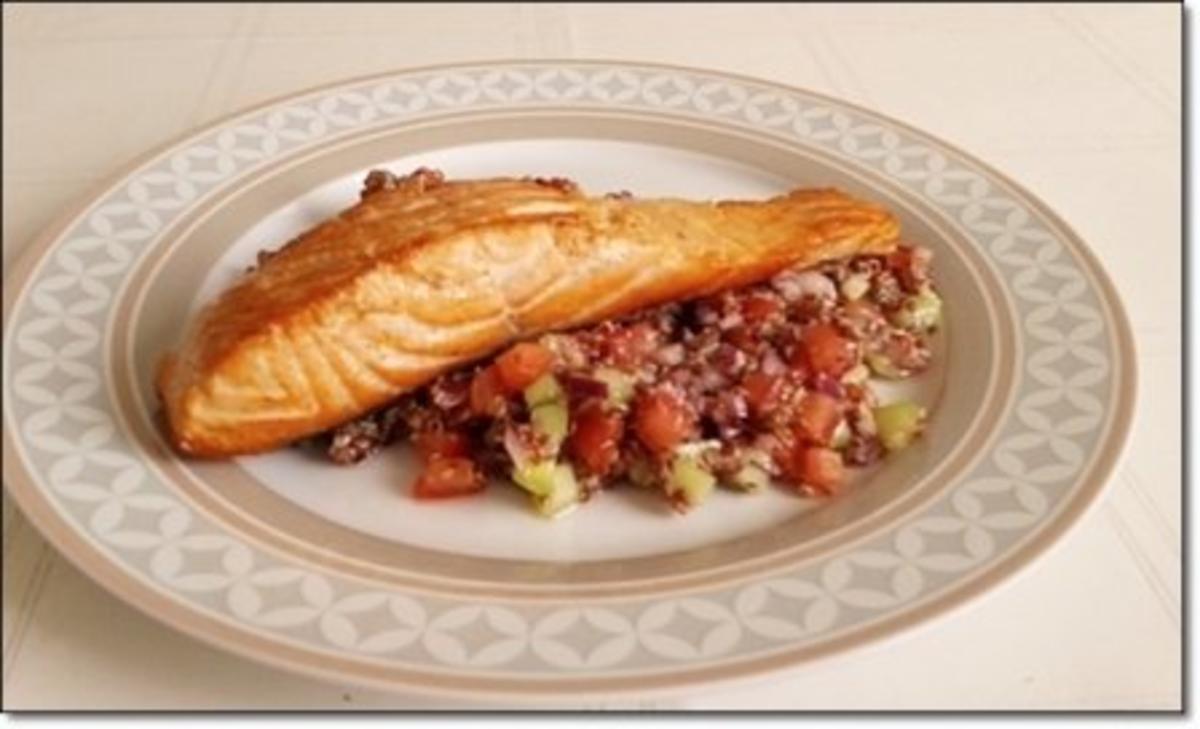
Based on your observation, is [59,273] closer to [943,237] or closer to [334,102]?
[334,102]

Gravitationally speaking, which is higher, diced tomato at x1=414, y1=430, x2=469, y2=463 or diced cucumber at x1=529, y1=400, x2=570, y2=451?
diced cucumber at x1=529, y1=400, x2=570, y2=451

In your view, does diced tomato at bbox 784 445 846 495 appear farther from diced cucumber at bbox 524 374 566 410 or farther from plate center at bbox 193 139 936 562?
diced cucumber at bbox 524 374 566 410

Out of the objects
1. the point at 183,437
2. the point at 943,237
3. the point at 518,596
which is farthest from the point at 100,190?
the point at 943,237

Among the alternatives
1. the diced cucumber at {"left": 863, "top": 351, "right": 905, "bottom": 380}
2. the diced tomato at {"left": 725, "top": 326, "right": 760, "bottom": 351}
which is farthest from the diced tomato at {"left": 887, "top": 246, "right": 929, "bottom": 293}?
the diced tomato at {"left": 725, "top": 326, "right": 760, "bottom": 351}

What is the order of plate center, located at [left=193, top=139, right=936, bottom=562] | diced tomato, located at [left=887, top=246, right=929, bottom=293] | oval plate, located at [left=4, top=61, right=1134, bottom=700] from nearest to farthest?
oval plate, located at [left=4, top=61, right=1134, bottom=700] < plate center, located at [left=193, top=139, right=936, bottom=562] < diced tomato, located at [left=887, top=246, right=929, bottom=293]

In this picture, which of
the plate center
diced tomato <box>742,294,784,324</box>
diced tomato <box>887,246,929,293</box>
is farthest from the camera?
diced tomato <box>887,246,929,293</box>

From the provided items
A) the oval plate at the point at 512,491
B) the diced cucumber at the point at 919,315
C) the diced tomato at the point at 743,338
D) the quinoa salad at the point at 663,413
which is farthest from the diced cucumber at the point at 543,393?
the diced cucumber at the point at 919,315

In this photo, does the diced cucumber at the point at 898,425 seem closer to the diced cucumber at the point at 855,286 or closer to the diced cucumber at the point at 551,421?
the diced cucumber at the point at 855,286
